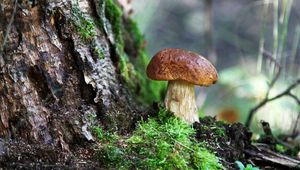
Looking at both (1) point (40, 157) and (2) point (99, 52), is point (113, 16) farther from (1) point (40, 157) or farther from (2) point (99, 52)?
(1) point (40, 157)

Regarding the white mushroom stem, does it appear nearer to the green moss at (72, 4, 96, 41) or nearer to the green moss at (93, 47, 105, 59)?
the green moss at (93, 47, 105, 59)

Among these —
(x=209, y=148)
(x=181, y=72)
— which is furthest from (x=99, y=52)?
(x=209, y=148)

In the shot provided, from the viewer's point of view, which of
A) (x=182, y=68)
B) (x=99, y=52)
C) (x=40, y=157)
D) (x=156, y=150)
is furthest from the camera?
(x=99, y=52)

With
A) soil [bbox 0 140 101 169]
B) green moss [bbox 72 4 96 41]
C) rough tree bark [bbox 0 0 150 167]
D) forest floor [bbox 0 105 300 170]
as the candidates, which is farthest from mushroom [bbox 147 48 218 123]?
soil [bbox 0 140 101 169]

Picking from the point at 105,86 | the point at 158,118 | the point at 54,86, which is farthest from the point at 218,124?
the point at 54,86

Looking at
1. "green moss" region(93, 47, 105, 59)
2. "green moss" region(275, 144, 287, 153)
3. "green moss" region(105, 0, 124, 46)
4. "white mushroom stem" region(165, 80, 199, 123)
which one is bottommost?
"green moss" region(275, 144, 287, 153)

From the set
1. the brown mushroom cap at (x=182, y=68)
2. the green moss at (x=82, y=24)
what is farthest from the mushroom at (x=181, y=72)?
the green moss at (x=82, y=24)
